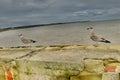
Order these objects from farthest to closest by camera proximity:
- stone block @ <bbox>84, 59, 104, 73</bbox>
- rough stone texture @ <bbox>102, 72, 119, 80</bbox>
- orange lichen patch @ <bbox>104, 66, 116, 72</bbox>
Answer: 1. stone block @ <bbox>84, 59, 104, 73</bbox>
2. orange lichen patch @ <bbox>104, 66, 116, 72</bbox>
3. rough stone texture @ <bbox>102, 72, 119, 80</bbox>

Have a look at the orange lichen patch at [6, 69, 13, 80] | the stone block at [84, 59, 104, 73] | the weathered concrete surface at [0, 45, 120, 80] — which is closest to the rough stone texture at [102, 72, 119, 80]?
the weathered concrete surface at [0, 45, 120, 80]

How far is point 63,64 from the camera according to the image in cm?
715

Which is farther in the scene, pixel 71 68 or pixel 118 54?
pixel 118 54

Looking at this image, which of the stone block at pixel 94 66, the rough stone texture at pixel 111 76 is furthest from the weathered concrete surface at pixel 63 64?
the rough stone texture at pixel 111 76

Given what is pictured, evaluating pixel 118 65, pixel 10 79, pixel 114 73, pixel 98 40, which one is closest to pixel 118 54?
pixel 118 65

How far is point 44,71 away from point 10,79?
1298 millimetres

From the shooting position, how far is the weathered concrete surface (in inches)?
277

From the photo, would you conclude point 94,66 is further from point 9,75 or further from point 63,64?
point 9,75

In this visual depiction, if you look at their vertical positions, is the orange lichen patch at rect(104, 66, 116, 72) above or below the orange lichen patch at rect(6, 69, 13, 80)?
above

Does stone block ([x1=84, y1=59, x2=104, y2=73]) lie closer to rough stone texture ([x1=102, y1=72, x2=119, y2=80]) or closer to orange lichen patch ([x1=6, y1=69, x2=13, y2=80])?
rough stone texture ([x1=102, y1=72, x2=119, y2=80])

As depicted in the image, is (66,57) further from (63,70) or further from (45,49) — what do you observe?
(45,49)

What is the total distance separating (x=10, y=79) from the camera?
8.10 m

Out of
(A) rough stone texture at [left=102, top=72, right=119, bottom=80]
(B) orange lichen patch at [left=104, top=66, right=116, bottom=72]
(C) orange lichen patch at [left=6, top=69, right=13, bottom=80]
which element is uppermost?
(B) orange lichen patch at [left=104, top=66, right=116, bottom=72]

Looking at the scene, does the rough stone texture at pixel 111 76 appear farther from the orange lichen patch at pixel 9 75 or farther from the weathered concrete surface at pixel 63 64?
the orange lichen patch at pixel 9 75
